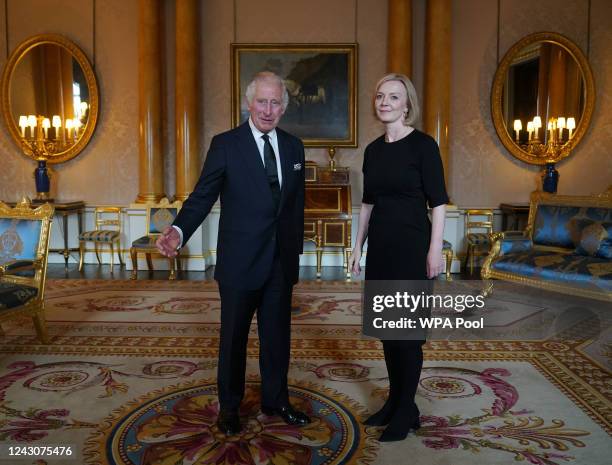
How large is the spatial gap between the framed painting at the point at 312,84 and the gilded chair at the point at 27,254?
375cm

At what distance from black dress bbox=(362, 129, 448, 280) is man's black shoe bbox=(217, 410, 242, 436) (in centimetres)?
92

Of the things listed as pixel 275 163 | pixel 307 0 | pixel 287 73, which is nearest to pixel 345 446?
pixel 275 163

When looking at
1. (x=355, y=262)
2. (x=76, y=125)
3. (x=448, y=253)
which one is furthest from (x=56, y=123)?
(x=355, y=262)

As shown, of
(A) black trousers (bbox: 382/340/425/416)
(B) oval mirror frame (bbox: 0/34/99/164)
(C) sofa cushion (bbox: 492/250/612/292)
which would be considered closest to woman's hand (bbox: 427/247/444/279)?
(A) black trousers (bbox: 382/340/425/416)

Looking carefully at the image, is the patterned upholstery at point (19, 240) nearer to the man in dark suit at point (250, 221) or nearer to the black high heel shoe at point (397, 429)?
the man in dark suit at point (250, 221)

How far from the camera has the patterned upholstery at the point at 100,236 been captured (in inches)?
277

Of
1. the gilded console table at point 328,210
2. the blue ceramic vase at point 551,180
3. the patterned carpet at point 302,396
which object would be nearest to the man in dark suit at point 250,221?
the patterned carpet at point 302,396

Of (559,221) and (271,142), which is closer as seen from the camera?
(271,142)

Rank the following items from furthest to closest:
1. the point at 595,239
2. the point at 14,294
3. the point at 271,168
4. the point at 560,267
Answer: the point at 595,239 < the point at 560,267 < the point at 14,294 < the point at 271,168

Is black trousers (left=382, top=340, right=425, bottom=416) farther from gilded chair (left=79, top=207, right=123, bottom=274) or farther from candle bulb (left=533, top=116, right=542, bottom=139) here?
candle bulb (left=533, top=116, right=542, bottom=139)

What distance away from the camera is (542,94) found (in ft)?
24.0

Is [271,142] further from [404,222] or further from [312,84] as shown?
[312,84]

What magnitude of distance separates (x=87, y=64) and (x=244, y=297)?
6066mm

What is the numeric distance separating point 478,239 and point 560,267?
2384mm
